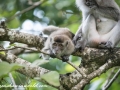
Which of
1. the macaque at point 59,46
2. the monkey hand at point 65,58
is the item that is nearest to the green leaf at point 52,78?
the monkey hand at point 65,58

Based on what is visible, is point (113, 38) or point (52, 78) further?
point (113, 38)

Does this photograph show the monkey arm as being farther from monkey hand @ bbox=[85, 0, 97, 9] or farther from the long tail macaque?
monkey hand @ bbox=[85, 0, 97, 9]

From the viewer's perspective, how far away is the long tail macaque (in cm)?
579

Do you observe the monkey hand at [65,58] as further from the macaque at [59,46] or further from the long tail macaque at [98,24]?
the long tail macaque at [98,24]

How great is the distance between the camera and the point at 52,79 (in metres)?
2.58

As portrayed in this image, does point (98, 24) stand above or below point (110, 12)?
below

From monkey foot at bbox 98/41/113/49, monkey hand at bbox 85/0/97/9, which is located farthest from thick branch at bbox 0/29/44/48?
monkey hand at bbox 85/0/97/9

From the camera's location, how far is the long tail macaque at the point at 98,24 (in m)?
5.79

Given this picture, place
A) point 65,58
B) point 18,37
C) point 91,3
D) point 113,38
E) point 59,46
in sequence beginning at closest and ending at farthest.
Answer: point 18,37 < point 65,58 < point 113,38 < point 59,46 < point 91,3

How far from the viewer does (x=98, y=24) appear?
621 cm

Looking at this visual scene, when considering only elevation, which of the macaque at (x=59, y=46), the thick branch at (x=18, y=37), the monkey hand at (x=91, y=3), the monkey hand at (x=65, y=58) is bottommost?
the monkey hand at (x=65, y=58)

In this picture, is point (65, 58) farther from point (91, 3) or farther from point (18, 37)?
point (91, 3)

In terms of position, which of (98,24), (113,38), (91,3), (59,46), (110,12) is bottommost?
(59,46)

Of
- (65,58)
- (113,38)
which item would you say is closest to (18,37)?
(65,58)
